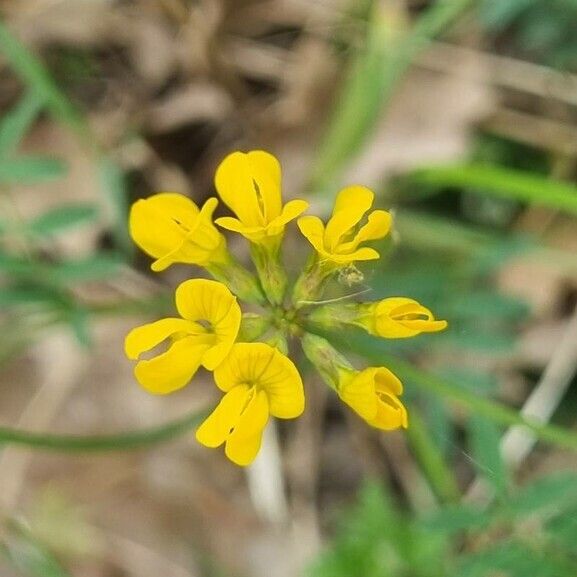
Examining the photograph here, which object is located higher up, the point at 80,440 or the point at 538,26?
the point at 538,26

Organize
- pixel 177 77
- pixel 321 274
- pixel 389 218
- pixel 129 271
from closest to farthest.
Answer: pixel 389 218, pixel 321 274, pixel 129 271, pixel 177 77

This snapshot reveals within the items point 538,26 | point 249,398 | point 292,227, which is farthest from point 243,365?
point 538,26

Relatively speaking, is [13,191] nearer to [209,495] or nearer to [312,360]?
[209,495]

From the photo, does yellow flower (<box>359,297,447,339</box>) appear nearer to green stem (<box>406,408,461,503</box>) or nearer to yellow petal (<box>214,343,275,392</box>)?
yellow petal (<box>214,343,275,392</box>)

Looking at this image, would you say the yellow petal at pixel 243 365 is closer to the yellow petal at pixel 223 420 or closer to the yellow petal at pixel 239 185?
the yellow petal at pixel 223 420

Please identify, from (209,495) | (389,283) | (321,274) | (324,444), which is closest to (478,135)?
(389,283)

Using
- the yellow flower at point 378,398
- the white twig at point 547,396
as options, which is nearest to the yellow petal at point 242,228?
the yellow flower at point 378,398

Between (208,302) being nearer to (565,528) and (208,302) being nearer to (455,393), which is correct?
(455,393)
